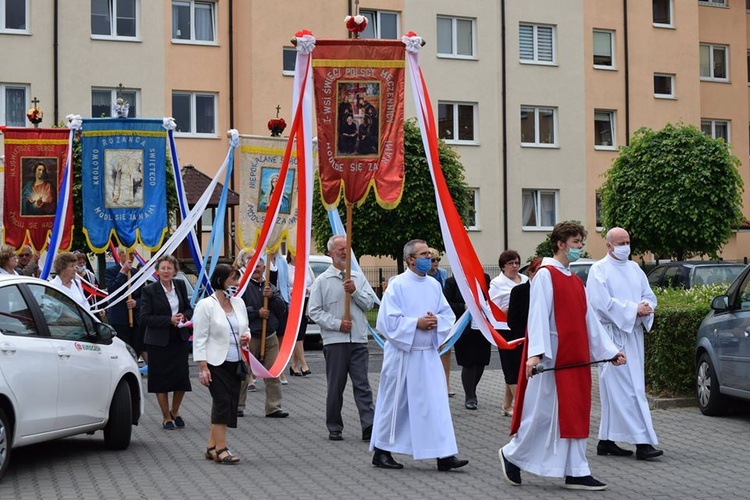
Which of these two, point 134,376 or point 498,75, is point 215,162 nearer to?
point 498,75

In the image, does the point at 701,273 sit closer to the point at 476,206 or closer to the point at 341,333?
the point at 341,333

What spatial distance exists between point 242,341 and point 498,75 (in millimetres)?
31155

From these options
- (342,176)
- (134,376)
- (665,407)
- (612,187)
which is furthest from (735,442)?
(612,187)

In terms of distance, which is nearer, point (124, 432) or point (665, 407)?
point (124, 432)

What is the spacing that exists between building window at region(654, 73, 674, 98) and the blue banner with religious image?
29153mm

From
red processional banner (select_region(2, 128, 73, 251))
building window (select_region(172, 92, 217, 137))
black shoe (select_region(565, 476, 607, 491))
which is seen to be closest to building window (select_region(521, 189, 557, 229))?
building window (select_region(172, 92, 217, 137))

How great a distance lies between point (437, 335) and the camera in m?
10.4

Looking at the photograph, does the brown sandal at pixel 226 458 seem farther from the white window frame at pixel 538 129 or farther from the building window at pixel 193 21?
the white window frame at pixel 538 129

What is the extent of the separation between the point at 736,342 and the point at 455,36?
93.2 feet

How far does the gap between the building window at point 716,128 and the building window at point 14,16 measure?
24810 mm

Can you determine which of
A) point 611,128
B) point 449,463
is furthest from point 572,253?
point 611,128

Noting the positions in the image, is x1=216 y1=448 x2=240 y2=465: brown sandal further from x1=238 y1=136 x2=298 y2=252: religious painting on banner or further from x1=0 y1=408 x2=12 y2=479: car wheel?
x1=238 y1=136 x2=298 y2=252: religious painting on banner

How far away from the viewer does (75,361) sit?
34.0 ft

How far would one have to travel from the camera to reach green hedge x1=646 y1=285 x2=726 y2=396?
47.4ft
